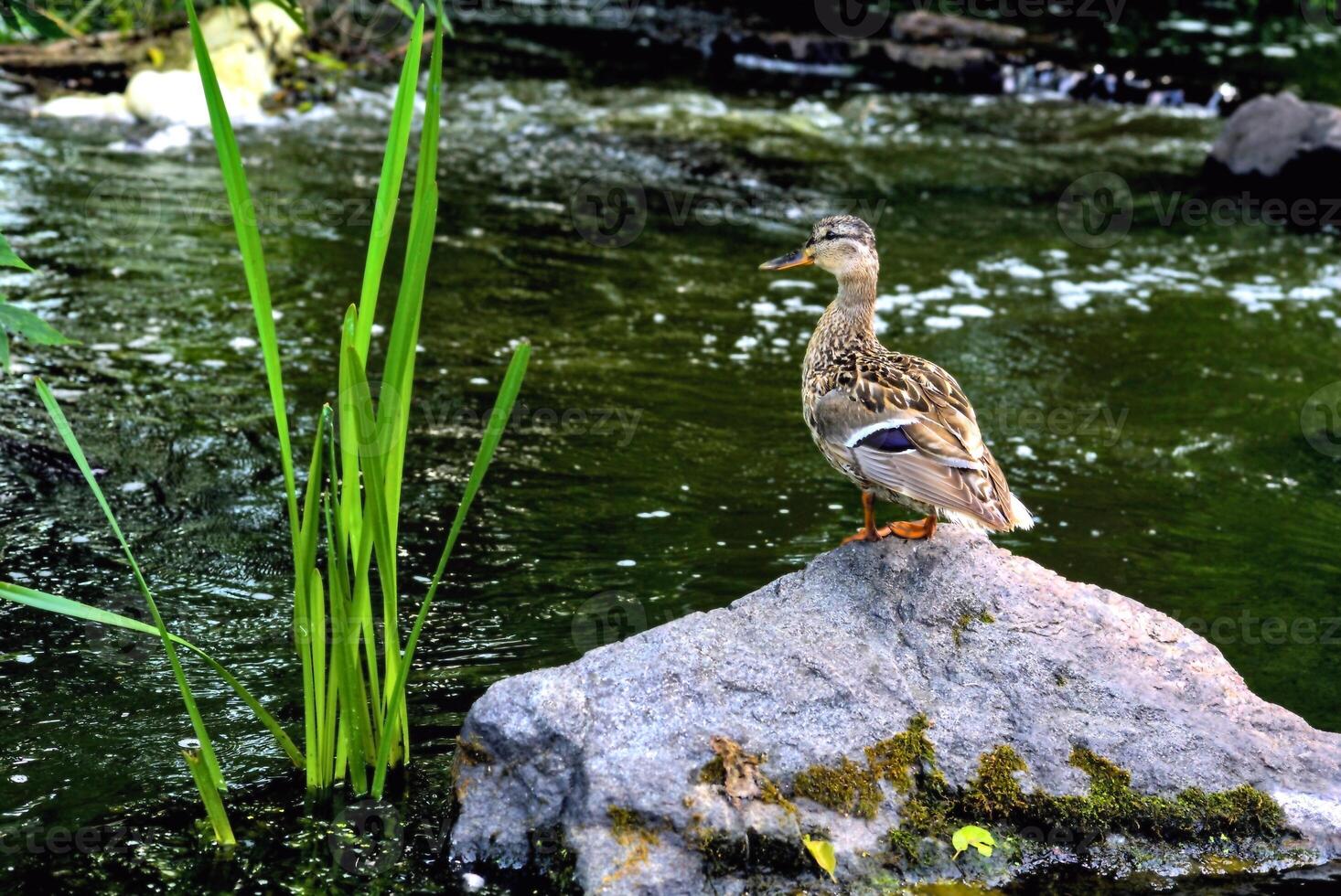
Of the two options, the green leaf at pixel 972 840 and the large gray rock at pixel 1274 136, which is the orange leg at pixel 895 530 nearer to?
the green leaf at pixel 972 840

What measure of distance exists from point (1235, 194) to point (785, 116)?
436cm

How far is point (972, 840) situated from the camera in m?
3.62

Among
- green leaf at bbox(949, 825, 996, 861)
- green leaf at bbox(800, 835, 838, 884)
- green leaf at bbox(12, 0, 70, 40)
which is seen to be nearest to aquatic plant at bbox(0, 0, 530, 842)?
green leaf at bbox(12, 0, 70, 40)

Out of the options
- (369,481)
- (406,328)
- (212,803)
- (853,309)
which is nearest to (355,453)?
(369,481)

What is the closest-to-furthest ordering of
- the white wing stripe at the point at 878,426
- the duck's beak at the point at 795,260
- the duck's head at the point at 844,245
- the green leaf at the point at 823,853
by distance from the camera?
the green leaf at the point at 823,853 → the white wing stripe at the point at 878,426 → the duck's head at the point at 844,245 → the duck's beak at the point at 795,260

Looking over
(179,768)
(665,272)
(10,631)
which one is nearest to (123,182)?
(665,272)

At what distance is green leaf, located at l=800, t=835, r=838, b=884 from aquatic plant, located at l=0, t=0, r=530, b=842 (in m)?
1.11

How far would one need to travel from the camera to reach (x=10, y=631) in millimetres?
4832

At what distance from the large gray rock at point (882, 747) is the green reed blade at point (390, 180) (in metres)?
1.06

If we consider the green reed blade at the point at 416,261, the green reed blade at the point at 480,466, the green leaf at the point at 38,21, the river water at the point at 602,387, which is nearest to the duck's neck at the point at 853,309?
the river water at the point at 602,387

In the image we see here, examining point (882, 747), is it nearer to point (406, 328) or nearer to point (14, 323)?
point (406, 328)

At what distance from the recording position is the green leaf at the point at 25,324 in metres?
2.97

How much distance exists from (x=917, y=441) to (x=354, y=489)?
164 cm

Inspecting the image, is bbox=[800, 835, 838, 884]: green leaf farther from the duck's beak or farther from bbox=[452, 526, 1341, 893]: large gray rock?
the duck's beak
